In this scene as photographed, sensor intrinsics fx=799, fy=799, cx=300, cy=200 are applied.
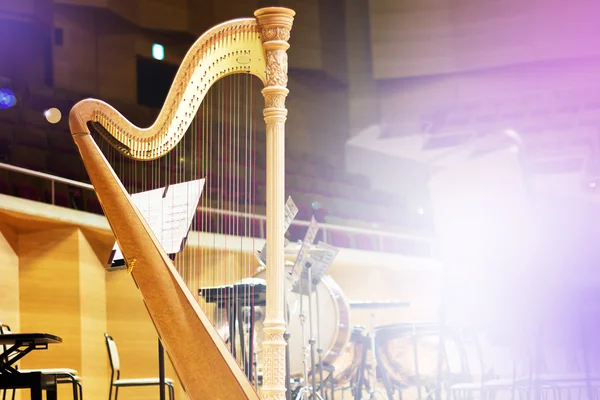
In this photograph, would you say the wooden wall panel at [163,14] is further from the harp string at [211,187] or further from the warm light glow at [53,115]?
the warm light glow at [53,115]

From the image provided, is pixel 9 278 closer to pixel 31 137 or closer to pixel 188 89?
pixel 31 137

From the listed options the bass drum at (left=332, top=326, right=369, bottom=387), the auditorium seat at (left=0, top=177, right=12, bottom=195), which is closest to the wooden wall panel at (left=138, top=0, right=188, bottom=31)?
the auditorium seat at (left=0, top=177, right=12, bottom=195)

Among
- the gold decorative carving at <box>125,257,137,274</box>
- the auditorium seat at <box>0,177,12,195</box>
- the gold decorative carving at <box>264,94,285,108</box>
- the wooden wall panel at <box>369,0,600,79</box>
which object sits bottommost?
the gold decorative carving at <box>125,257,137,274</box>

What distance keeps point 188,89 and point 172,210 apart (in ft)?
1.45

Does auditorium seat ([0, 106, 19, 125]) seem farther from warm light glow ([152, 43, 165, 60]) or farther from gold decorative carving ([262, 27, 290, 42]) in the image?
gold decorative carving ([262, 27, 290, 42])

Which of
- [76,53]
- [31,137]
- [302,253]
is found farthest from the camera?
[76,53]

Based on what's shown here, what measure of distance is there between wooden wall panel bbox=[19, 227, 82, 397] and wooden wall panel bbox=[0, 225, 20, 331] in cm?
4

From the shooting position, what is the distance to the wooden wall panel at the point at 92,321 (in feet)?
16.8

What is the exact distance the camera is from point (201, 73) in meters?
2.52

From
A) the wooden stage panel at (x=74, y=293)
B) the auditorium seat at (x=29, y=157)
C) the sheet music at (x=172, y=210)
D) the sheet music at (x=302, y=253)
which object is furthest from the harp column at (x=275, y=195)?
the auditorium seat at (x=29, y=157)

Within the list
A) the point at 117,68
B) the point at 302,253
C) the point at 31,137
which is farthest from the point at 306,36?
the point at 302,253

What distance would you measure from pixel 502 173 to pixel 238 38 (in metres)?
2.93

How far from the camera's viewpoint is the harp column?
2.28m

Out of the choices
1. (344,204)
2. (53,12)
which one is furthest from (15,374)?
(344,204)
